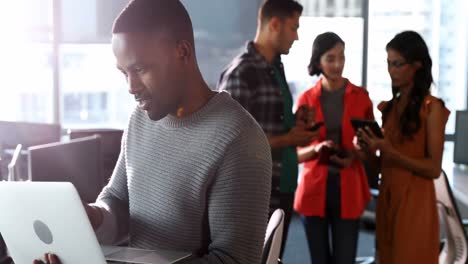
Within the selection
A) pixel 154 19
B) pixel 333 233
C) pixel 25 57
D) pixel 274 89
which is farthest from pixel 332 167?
pixel 25 57

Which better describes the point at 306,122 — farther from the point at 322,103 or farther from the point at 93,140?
the point at 93,140

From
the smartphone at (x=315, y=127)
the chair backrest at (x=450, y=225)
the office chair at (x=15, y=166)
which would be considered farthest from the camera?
the smartphone at (x=315, y=127)

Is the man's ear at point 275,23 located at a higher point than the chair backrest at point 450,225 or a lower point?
higher

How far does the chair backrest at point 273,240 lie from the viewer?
176 cm

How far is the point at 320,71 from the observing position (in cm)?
376

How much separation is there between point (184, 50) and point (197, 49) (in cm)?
445

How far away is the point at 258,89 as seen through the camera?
120 inches

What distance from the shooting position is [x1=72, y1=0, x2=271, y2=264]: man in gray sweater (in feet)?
4.80

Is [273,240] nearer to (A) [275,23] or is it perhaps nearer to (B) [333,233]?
(A) [275,23]

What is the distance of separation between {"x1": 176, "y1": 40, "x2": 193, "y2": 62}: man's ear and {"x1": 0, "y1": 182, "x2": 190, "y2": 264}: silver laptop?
37cm

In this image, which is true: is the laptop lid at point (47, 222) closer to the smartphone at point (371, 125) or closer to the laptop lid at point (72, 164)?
the laptop lid at point (72, 164)

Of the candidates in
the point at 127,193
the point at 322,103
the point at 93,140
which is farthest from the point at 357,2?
the point at 127,193

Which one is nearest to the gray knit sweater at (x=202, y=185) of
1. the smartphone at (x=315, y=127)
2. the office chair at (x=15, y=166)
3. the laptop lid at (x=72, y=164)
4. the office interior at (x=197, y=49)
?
the laptop lid at (x=72, y=164)

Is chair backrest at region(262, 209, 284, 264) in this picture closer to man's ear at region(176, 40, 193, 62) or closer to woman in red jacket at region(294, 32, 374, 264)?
man's ear at region(176, 40, 193, 62)
